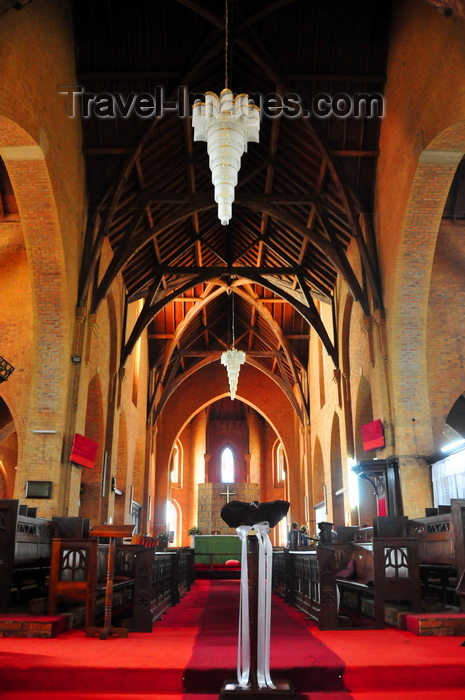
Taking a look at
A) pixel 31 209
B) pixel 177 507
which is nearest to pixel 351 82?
pixel 31 209

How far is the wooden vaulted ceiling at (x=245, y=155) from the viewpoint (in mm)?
9906

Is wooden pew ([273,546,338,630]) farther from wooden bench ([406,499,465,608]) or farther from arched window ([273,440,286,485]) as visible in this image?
arched window ([273,440,286,485])

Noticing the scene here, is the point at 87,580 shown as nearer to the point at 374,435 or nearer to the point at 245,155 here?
the point at 374,435

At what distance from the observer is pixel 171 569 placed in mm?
8586

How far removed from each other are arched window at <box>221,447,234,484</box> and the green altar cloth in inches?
380

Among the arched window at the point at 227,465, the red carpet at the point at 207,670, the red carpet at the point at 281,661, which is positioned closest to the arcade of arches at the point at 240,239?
the red carpet at the point at 281,661

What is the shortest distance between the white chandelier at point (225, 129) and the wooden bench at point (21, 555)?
425 centimetres

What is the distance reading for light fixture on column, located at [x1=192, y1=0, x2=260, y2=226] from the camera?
7020mm

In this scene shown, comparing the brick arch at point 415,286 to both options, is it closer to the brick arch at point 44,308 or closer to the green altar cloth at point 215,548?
the brick arch at point 44,308

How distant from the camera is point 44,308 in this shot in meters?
10.5

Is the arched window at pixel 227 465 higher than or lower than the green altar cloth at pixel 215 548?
higher

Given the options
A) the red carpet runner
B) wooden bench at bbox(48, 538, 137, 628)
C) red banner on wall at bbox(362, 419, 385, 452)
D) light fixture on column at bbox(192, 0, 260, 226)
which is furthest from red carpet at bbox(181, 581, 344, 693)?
red banner on wall at bbox(362, 419, 385, 452)

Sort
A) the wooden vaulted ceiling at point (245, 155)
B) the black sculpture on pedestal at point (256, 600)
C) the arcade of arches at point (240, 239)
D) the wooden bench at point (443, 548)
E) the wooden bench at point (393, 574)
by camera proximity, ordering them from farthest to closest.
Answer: the wooden vaulted ceiling at point (245, 155), the arcade of arches at point (240, 239), the wooden bench at point (443, 548), the wooden bench at point (393, 574), the black sculpture on pedestal at point (256, 600)

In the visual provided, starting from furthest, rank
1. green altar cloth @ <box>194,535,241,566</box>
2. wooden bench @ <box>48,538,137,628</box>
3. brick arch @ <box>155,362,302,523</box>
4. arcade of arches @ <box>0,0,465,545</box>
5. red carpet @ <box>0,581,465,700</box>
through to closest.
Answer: brick arch @ <box>155,362,302,523</box>, green altar cloth @ <box>194,535,241,566</box>, arcade of arches @ <box>0,0,465,545</box>, wooden bench @ <box>48,538,137,628</box>, red carpet @ <box>0,581,465,700</box>
